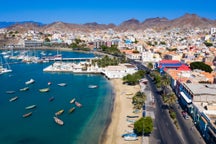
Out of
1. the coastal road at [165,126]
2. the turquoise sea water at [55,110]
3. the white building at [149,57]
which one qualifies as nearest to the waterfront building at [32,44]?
the turquoise sea water at [55,110]

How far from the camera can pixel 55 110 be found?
4572cm

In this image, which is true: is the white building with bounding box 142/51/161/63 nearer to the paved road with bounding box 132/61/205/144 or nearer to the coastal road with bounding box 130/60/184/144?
the coastal road with bounding box 130/60/184/144

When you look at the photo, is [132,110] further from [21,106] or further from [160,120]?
[21,106]

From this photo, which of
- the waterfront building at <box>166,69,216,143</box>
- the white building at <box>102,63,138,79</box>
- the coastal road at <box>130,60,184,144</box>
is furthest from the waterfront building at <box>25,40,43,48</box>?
the coastal road at <box>130,60,184,144</box>

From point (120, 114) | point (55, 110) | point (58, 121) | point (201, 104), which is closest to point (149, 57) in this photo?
point (120, 114)

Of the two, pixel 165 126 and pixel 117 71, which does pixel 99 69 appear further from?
pixel 165 126

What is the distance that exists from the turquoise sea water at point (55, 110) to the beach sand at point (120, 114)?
1.24 m

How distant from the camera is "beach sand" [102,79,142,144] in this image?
113 feet

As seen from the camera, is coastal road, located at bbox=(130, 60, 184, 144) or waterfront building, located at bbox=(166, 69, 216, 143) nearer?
waterfront building, located at bbox=(166, 69, 216, 143)

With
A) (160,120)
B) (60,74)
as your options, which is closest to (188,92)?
(160,120)

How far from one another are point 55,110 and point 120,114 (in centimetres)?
1206

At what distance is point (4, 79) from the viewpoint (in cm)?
7219

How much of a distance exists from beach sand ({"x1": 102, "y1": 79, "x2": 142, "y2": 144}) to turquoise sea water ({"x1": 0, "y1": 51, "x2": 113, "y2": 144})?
1245mm

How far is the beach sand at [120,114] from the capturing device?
34.3 m
